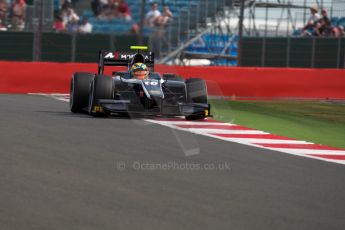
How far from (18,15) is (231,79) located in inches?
233

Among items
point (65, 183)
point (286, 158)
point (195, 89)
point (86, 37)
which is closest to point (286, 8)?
point (86, 37)

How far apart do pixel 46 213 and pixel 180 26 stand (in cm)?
2218

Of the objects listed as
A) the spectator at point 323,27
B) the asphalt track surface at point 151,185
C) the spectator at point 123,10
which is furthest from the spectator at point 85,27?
the asphalt track surface at point 151,185

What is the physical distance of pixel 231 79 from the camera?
2303 centimetres

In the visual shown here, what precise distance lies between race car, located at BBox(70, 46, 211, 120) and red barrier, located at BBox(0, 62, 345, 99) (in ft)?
21.8

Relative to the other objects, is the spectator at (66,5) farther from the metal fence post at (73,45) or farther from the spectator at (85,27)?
the metal fence post at (73,45)

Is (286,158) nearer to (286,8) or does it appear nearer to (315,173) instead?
(315,173)

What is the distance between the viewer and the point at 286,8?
25438 millimetres

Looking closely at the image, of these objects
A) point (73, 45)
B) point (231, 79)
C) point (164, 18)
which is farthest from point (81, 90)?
point (164, 18)

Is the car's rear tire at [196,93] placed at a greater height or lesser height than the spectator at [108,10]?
lesser

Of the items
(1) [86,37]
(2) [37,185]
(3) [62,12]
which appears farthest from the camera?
(3) [62,12]

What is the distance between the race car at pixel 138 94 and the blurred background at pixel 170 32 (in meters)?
7.16

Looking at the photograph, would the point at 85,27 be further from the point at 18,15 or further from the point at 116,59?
the point at 116,59

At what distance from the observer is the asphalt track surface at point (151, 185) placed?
6621mm
